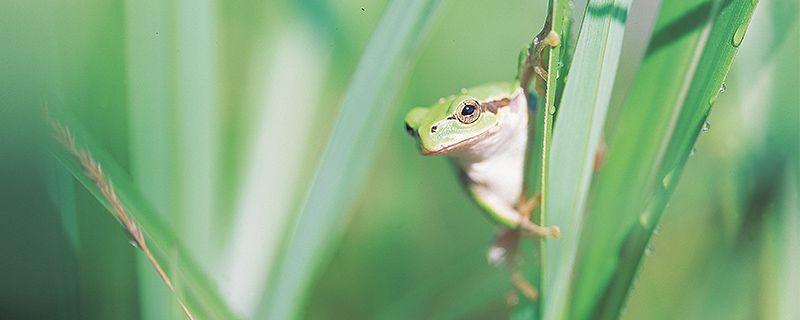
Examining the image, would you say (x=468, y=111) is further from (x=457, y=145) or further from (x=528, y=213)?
Answer: (x=528, y=213)

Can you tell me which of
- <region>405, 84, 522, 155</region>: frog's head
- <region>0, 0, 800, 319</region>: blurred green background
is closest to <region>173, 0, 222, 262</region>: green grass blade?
<region>0, 0, 800, 319</region>: blurred green background

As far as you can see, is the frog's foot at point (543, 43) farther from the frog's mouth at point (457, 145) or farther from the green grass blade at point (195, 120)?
the green grass blade at point (195, 120)

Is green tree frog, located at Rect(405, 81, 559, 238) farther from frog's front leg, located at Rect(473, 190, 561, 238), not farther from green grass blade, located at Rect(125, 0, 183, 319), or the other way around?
green grass blade, located at Rect(125, 0, 183, 319)

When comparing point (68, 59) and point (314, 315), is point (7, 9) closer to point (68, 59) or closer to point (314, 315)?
point (68, 59)

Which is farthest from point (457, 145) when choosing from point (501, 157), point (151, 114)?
point (151, 114)

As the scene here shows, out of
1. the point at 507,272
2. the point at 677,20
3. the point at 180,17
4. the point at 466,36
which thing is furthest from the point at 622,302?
the point at 466,36

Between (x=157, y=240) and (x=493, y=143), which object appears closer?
(x=157, y=240)
